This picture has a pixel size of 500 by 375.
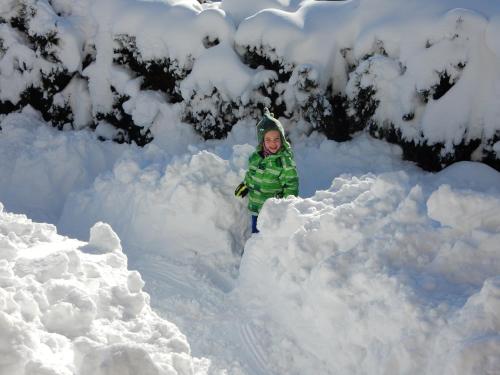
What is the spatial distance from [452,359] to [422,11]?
15.7ft

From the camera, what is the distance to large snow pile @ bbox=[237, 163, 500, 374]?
3.17 m

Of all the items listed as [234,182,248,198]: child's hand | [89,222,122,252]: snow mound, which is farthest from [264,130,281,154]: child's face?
[89,222,122,252]: snow mound

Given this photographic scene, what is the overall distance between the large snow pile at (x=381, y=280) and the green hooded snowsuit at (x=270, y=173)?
0.52m

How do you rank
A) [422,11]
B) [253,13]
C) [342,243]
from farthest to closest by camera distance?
1. [253,13]
2. [422,11]
3. [342,243]

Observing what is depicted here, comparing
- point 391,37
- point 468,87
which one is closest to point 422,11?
point 391,37

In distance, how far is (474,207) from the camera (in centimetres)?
394

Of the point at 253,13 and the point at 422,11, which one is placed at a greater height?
the point at 422,11

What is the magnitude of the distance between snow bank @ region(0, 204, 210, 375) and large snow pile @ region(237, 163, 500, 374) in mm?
898

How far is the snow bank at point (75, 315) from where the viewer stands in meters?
2.65

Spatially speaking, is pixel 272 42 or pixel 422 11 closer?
pixel 422 11

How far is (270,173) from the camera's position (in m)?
5.60

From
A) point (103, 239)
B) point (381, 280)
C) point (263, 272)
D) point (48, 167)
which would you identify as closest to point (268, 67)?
point (48, 167)

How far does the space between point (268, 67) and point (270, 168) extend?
7.30 ft

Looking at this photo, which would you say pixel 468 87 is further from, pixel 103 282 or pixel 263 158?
pixel 103 282
